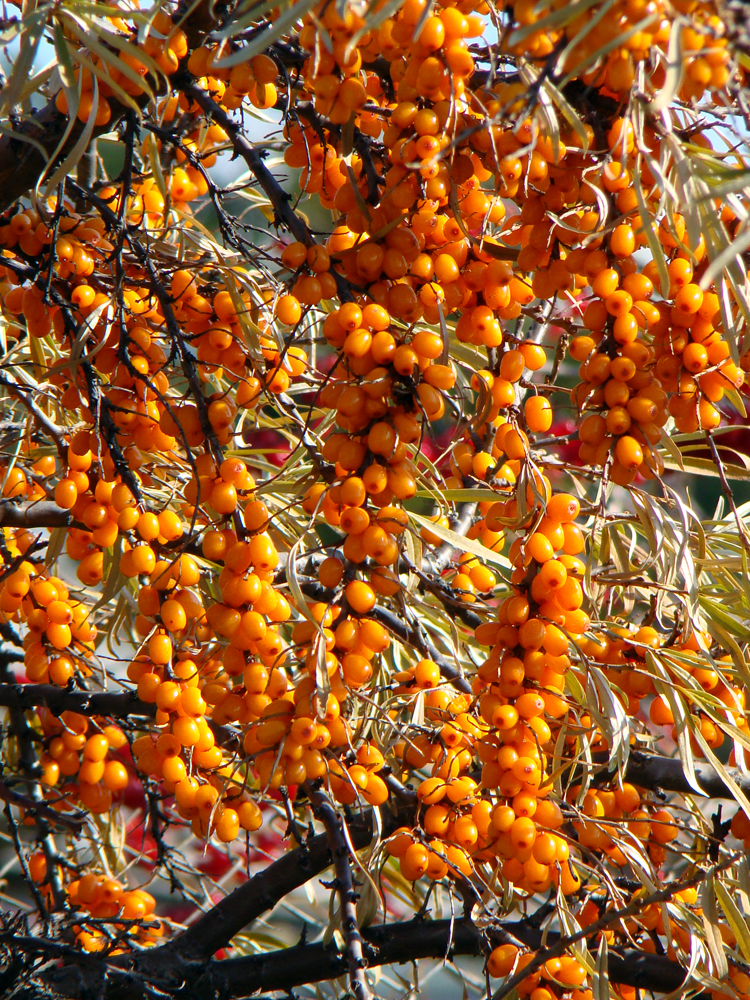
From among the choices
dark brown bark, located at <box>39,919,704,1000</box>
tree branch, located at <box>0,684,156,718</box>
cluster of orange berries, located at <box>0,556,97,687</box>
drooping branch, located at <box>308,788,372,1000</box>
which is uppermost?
cluster of orange berries, located at <box>0,556,97,687</box>

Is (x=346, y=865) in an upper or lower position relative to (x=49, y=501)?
lower

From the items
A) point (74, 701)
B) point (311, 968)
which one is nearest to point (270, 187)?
point (74, 701)

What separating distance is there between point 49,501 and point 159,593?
35 cm

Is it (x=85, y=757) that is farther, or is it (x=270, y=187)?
(x=85, y=757)

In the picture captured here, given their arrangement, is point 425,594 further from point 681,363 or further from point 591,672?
point 681,363

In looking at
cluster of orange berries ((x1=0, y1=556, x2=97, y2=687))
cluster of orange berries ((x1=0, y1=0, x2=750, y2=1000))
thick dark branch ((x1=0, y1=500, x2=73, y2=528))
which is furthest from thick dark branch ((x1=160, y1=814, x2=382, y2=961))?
thick dark branch ((x1=0, y1=500, x2=73, y2=528))

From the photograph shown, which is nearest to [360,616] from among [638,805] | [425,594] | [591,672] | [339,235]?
[591,672]

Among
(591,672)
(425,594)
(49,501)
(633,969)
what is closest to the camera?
(591,672)

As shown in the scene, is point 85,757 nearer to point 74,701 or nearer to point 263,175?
point 74,701

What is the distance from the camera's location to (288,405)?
83 cm

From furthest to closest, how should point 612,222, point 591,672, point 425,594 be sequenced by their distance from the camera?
1. point 425,594
2. point 591,672
3. point 612,222

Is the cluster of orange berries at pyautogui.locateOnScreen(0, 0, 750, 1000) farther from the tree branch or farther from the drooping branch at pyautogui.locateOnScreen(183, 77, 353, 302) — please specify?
the tree branch

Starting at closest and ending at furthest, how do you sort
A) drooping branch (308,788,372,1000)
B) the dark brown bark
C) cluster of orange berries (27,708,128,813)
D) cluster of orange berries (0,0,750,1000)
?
1. cluster of orange berries (0,0,750,1000)
2. drooping branch (308,788,372,1000)
3. the dark brown bark
4. cluster of orange berries (27,708,128,813)

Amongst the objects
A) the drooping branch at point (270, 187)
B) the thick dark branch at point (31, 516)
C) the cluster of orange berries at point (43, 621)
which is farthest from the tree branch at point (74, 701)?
the drooping branch at point (270, 187)
